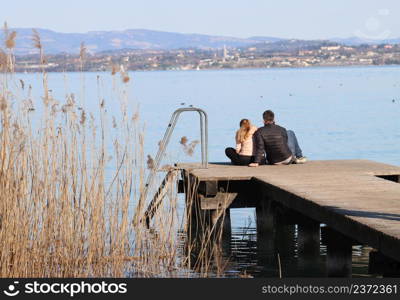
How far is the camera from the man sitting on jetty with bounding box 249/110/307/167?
15.4 m

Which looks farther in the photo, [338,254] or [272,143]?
[272,143]

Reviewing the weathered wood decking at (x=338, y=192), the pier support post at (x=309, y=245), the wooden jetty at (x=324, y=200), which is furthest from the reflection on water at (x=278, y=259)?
the weathered wood decking at (x=338, y=192)

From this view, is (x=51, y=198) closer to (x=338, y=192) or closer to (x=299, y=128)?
(x=338, y=192)

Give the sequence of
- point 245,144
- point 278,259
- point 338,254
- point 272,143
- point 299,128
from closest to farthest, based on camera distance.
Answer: point 338,254 < point 278,259 < point 272,143 < point 245,144 < point 299,128

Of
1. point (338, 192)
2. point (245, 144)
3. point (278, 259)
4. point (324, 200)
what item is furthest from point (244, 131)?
point (324, 200)

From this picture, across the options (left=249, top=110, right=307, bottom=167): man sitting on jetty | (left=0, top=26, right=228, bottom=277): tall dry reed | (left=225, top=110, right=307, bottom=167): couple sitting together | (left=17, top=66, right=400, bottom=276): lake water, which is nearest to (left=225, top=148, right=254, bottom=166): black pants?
(left=225, top=110, right=307, bottom=167): couple sitting together

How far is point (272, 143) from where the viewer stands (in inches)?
613

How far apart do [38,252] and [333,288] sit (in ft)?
8.67

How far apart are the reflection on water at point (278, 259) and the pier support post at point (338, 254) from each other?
1.64 metres

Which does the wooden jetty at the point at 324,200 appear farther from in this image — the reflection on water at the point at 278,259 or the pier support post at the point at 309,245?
the reflection on water at the point at 278,259

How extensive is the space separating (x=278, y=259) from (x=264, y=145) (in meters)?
2.05

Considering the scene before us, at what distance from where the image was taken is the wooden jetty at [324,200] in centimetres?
1003

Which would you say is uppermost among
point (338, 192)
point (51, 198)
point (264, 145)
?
point (51, 198)

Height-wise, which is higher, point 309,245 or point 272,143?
point 272,143
